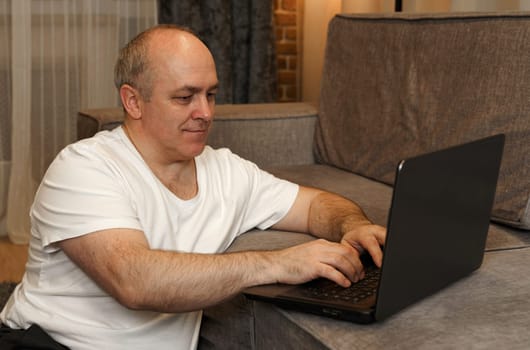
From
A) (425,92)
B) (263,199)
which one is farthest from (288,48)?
(263,199)

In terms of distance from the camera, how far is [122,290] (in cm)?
144

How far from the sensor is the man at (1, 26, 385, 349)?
4.75 ft

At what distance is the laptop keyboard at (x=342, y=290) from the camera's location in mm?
1358

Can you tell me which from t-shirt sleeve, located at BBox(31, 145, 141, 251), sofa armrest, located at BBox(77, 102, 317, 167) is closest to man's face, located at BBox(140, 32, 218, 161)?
t-shirt sleeve, located at BBox(31, 145, 141, 251)

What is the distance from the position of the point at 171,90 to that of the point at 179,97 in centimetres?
2

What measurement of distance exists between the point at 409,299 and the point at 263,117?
A: 5.04 feet

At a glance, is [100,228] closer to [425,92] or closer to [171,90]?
[171,90]

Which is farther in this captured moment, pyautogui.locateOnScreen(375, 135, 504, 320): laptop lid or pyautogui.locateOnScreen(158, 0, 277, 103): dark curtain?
pyautogui.locateOnScreen(158, 0, 277, 103): dark curtain

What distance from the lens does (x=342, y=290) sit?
1396mm

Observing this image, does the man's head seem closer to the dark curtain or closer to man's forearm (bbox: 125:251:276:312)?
man's forearm (bbox: 125:251:276:312)

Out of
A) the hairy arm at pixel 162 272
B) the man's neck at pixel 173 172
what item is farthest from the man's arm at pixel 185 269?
the man's neck at pixel 173 172

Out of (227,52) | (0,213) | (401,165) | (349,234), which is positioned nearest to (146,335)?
Result: (349,234)

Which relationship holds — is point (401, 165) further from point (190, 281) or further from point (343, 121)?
point (343, 121)

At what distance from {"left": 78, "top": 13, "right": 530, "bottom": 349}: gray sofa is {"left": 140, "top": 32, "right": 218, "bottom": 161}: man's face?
0.90 ft
